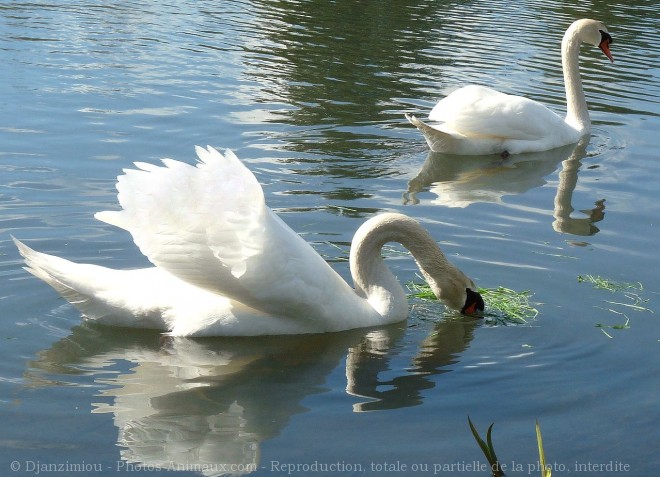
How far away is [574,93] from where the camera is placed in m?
13.8

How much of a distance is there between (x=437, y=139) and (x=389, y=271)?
5169 mm

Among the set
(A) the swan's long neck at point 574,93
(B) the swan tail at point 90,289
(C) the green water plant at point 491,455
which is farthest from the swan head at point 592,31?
(C) the green water plant at point 491,455

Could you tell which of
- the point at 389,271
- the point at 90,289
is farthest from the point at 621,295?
the point at 90,289

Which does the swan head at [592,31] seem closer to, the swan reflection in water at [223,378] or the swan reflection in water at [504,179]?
the swan reflection in water at [504,179]

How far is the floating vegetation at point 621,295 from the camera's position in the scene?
24.6ft

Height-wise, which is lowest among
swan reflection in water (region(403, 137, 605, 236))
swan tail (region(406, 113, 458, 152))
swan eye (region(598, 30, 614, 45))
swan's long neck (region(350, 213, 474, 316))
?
swan reflection in water (region(403, 137, 605, 236))

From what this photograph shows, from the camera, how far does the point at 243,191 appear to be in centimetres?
672

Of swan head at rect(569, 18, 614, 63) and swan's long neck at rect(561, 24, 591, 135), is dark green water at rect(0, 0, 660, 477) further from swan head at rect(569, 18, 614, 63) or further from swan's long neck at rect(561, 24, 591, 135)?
swan head at rect(569, 18, 614, 63)

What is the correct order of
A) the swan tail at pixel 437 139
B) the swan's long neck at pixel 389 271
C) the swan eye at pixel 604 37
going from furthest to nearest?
the swan eye at pixel 604 37 < the swan tail at pixel 437 139 < the swan's long neck at pixel 389 271

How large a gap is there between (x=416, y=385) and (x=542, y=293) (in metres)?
1.82

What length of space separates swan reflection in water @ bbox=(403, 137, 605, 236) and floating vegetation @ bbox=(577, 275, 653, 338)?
1.42 m

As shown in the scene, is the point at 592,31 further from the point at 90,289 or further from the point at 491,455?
the point at 491,455

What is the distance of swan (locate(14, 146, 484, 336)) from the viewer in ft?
22.1

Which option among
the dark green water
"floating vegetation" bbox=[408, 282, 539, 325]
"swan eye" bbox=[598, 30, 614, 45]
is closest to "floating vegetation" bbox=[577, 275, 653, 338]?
the dark green water
